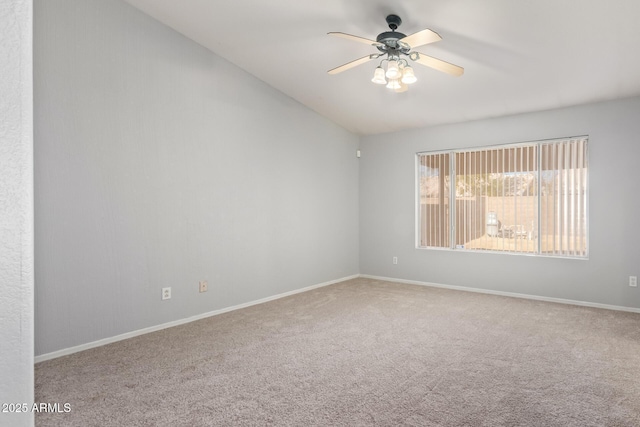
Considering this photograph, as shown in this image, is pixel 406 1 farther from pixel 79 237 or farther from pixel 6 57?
pixel 79 237

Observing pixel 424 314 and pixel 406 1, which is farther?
pixel 424 314

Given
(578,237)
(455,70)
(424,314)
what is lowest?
(424,314)

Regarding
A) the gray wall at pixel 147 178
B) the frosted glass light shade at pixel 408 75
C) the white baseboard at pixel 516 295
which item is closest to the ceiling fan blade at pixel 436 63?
the frosted glass light shade at pixel 408 75

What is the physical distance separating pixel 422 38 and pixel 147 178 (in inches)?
107

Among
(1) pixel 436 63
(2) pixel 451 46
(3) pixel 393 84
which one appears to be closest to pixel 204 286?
(3) pixel 393 84

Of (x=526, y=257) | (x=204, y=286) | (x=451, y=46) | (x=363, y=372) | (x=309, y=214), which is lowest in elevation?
(x=363, y=372)

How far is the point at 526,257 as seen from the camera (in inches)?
190

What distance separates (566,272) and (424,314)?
197 cm

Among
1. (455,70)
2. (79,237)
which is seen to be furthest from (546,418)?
(79,237)

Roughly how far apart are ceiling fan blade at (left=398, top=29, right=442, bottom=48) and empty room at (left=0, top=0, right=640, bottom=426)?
0.08 ft

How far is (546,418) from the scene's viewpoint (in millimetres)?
2020

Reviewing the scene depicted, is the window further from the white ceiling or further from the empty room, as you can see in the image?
the white ceiling

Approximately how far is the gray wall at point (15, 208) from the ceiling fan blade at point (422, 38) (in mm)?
2339

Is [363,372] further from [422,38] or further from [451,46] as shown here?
[451,46]
